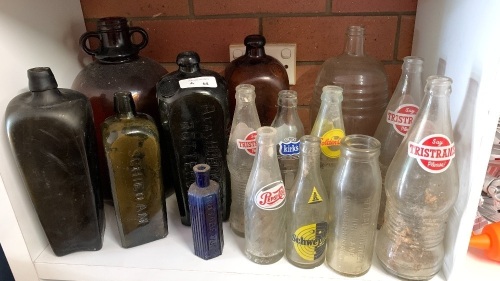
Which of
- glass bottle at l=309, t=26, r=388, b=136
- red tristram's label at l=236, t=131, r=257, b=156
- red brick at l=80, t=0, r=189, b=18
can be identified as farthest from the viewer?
red brick at l=80, t=0, r=189, b=18

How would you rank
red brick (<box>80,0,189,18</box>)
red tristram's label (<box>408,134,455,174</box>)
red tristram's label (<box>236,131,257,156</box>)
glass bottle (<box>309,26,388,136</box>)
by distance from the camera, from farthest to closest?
red brick (<box>80,0,189,18</box>) < glass bottle (<box>309,26,388,136</box>) < red tristram's label (<box>236,131,257,156</box>) < red tristram's label (<box>408,134,455,174</box>)

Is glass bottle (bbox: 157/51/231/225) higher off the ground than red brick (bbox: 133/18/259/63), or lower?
lower

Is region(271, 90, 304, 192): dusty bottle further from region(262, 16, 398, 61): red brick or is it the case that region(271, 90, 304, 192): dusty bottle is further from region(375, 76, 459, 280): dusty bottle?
region(262, 16, 398, 61): red brick

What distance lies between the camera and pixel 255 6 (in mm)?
854

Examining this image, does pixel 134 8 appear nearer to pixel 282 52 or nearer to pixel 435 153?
pixel 282 52

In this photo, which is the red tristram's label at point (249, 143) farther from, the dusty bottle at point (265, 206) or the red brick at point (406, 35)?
the red brick at point (406, 35)

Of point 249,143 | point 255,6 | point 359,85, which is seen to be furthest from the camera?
point 255,6

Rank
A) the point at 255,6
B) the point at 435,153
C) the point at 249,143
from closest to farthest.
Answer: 1. the point at 435,153
2. the point at 249,143
3. the point at 255,6

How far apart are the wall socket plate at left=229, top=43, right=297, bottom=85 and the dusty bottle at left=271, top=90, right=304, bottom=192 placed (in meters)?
0.24

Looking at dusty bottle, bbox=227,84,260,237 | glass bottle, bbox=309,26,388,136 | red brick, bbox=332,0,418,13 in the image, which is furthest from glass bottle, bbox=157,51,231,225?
red brick, bbox=332,0,418,13

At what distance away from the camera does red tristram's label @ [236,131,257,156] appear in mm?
645

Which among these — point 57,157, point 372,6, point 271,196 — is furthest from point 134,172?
point 372,6

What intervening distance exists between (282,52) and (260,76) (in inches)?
7.1

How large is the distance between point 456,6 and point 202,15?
492 millimetres
